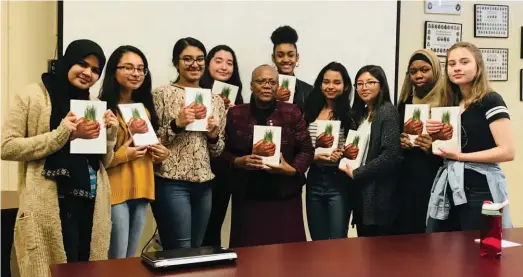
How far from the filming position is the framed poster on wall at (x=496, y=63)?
4145mm

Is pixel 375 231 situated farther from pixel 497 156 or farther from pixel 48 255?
pixel 48 255

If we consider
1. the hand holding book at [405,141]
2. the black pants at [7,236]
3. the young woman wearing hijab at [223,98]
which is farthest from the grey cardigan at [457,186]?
the black pants at [7,236]

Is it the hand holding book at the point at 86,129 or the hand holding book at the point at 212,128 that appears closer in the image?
the hand holding book at the point at 86,129

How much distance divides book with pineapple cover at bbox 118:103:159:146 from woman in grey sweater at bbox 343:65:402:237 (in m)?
1.12

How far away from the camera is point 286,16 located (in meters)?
3.62

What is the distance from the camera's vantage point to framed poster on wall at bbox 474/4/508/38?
13.4 ft

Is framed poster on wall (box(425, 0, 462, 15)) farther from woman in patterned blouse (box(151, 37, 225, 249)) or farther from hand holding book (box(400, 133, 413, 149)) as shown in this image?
woman in patterned blouse (box(151, 37, 225, 249))

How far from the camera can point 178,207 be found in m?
2.72

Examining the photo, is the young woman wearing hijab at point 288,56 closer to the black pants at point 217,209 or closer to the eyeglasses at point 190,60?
the black pants at point 217,209

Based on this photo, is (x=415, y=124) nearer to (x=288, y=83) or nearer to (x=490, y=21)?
(x=288, y=83)

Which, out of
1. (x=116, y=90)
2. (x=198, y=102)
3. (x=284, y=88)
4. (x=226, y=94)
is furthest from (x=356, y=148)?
(x=116, y=90)

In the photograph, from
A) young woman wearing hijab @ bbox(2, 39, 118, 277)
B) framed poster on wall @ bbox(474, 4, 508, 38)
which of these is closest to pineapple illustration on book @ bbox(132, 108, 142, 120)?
young woman wearing hijab @ bbox(2, 39, 118, 277)

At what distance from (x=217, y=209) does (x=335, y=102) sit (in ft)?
3.15

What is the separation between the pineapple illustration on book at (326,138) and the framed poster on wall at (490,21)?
185 centimetres
